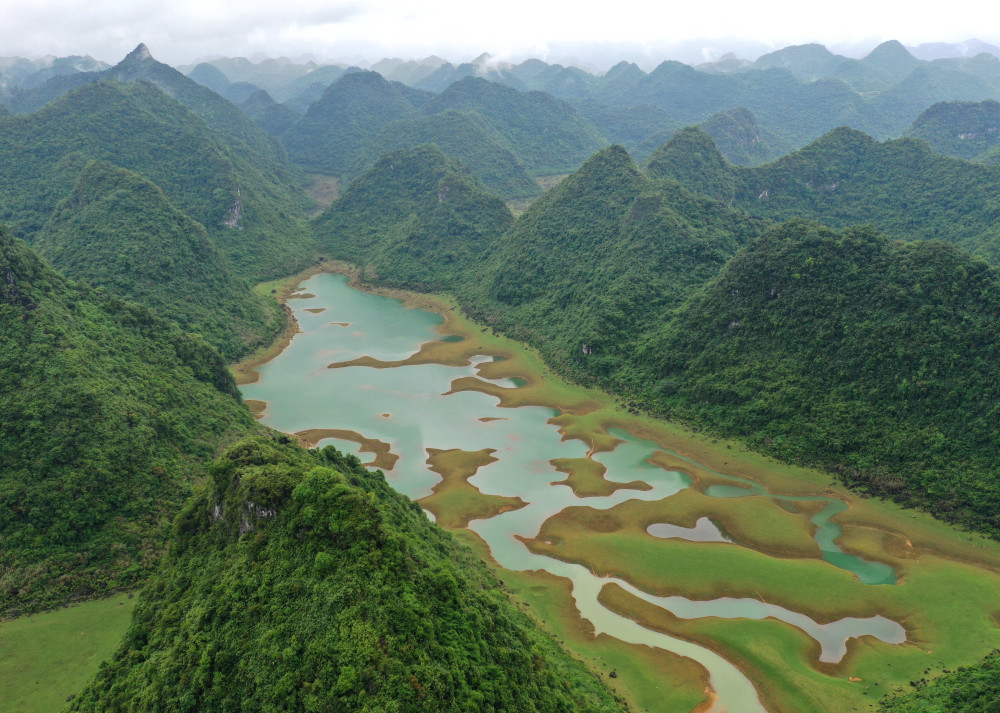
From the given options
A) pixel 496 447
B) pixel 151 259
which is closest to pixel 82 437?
pixel 496 447

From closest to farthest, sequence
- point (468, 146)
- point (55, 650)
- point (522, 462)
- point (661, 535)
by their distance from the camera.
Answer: point (55, 650), point (661, 535), point (522, 462), point (468, 146)

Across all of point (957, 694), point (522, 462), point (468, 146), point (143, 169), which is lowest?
point (522, 462)

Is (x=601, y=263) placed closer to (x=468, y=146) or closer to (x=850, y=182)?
(x=850, y=182)

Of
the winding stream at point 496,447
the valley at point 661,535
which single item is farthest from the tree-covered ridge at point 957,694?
the winding stream at point 496,447

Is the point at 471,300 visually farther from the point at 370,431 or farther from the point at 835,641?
the point at 835,641

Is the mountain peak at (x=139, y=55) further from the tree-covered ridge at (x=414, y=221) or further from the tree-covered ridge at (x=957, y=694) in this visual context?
the tree-covered ridge at (x=957, y=694)

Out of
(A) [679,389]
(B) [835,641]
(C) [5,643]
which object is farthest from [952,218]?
(C) [5,643]
